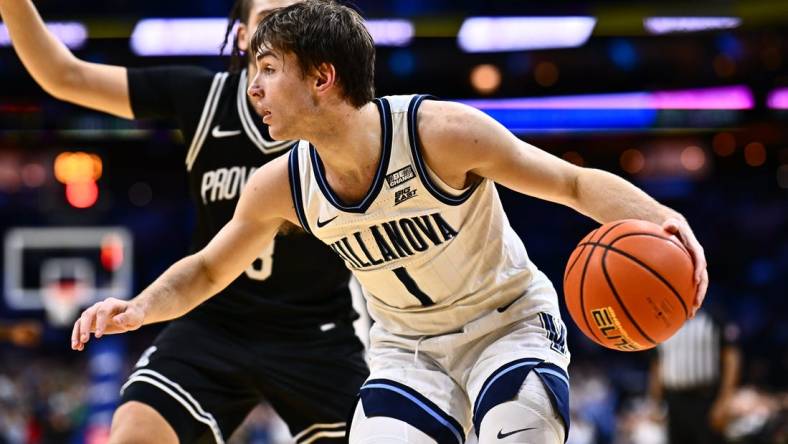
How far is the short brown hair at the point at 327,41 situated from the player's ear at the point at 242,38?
0.90m

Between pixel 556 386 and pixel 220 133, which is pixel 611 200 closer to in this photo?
pixel 556 386

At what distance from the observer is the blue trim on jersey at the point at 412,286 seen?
3.21 metres

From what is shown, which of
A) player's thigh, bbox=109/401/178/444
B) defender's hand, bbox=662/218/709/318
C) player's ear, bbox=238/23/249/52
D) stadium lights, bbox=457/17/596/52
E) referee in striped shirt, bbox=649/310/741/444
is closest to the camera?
defender's hand, bbox=662/218/709/318

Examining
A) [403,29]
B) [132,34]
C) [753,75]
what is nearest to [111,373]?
[132,34]

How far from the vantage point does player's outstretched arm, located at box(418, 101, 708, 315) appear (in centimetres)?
299

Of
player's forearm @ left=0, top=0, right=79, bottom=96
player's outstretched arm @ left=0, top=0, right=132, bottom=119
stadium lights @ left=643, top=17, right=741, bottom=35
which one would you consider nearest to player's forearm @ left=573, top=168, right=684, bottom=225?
player's outstretched arm @ left=0, top=0, right=132, bottom=119

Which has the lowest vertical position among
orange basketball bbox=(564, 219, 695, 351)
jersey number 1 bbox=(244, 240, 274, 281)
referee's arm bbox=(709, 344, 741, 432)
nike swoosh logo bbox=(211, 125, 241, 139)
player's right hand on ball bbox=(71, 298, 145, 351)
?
referee's arm bbox=(709, 344, 741, 432)

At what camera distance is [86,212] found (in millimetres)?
21625

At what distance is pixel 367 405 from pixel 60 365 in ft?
61.7

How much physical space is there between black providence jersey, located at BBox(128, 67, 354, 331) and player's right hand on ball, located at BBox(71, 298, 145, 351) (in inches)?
33.6

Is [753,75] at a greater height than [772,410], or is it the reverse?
[753,75]

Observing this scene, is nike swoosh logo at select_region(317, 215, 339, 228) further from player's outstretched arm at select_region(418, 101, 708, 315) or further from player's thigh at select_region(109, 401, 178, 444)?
player's thigh at select_region(109, 401, 178, 444)

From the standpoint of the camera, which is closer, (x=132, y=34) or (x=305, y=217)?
(x=305, y=217)

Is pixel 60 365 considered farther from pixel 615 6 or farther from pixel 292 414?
pixel 292 414
